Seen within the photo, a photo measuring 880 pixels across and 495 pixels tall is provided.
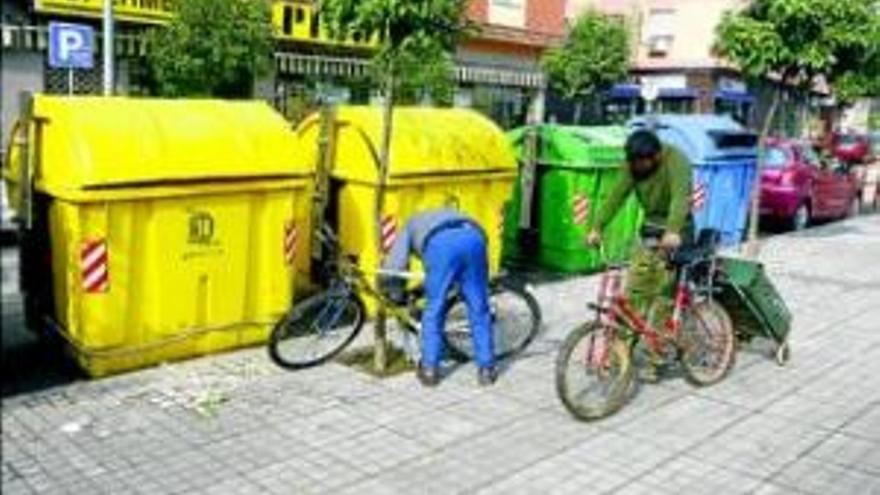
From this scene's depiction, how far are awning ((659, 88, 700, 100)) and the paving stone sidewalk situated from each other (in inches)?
1326

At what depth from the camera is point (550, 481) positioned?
229 inches

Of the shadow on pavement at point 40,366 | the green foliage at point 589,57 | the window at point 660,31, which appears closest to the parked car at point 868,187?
the green foliage at point 589,57

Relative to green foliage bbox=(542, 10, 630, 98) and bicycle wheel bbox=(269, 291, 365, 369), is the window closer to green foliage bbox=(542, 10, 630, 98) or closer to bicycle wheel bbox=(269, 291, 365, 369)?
green foliage bbox=(542, 10, 630, 98)

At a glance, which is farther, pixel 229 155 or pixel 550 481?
pixel 229 155

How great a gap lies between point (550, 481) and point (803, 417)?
2276 millimetres

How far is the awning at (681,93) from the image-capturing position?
134 feet

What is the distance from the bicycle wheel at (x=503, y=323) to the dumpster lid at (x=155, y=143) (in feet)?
5.37

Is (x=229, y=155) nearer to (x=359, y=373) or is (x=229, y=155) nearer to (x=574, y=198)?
(x=359, y=373)

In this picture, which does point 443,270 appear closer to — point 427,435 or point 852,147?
point 427,435

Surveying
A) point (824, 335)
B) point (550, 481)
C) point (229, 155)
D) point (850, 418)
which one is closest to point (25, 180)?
point (229, 155)

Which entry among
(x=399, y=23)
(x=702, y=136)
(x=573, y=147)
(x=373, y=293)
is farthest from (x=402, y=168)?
(x=702, y=136)

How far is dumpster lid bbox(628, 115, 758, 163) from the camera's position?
13.7 m

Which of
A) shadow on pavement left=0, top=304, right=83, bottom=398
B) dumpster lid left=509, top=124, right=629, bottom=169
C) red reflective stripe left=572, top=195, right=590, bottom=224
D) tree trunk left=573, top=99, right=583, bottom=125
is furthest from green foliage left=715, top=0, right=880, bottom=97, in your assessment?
tree trunk left=573, top=99, right=583, bottom=125

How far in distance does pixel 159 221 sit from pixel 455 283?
6.76 ft
